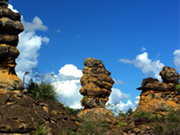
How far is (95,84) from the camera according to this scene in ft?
85.7

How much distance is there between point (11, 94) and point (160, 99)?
1669cm

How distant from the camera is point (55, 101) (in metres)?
17.0

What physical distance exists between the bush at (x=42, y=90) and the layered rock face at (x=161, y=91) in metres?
11.6

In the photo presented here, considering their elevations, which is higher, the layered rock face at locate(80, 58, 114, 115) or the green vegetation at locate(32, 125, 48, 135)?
the layered rock face at locate(80, 58, 114, 115)

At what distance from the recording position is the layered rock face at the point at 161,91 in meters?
25.5

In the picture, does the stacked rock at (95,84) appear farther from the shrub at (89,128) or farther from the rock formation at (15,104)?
the rock formation at (15,104)

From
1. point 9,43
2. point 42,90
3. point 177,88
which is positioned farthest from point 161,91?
point 9,43

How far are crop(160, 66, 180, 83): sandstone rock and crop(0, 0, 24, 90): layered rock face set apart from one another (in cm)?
1729

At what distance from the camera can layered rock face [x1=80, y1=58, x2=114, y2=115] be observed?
2562cm

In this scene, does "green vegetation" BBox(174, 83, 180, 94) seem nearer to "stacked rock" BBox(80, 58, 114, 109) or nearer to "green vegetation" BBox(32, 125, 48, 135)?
"stacked rock" BBox(80, 58, 114, 109)

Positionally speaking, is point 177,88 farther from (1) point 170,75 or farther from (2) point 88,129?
(2) point 88,129

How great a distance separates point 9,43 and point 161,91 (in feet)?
56.6

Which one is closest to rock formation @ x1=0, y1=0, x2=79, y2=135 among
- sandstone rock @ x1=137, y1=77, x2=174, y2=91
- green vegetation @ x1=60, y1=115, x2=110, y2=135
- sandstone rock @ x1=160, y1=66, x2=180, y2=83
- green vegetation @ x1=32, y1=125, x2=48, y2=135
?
green vegetation @ x1=32, y1=125, x2=48, y2=135

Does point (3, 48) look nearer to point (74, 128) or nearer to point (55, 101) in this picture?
point (55, 101)
